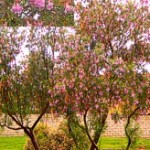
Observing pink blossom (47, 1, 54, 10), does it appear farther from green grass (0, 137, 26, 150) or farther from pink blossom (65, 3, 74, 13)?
green grass (0, 137, 26, 150)

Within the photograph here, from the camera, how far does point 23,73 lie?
830 centimetres

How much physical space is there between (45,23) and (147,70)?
2.16 m

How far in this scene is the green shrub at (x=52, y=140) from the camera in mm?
10492

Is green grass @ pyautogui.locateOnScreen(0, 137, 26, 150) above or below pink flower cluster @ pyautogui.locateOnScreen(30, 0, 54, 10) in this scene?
below

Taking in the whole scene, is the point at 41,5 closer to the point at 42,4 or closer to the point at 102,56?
the point at 42,4

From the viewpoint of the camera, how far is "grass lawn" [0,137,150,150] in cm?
1288

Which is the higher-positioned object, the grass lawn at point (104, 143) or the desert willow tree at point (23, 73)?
the desert willow tree at point (23, 73)

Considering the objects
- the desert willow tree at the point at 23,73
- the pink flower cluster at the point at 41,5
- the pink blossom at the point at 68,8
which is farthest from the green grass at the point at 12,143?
the pink flower cluster at the point at 41,5

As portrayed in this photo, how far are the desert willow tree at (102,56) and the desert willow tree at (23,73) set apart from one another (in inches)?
19.0

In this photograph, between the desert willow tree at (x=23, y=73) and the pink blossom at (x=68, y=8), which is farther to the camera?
the pink blossom at (x=68, y=8)

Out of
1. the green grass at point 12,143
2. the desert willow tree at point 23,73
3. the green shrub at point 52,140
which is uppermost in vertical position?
the desert willow tree at point 23,73

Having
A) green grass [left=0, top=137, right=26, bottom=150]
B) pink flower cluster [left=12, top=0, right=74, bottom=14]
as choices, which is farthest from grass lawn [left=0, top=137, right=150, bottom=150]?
pink flower cluster [left=12, top=0, right=74, bottom=14]

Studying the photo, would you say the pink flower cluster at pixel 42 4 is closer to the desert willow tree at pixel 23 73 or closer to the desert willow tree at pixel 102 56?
the desert willow tree at pixel 23 73

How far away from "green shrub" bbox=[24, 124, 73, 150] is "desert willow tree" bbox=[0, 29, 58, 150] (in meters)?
2.26
